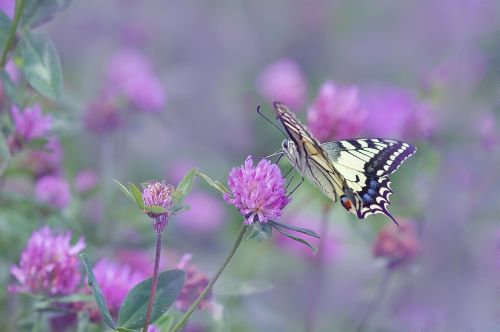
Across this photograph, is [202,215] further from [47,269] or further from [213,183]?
[213,183]

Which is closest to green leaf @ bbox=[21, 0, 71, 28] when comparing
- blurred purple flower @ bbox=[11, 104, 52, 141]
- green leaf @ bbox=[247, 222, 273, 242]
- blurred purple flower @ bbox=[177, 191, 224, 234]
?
blurred purple flower @ bbox=[11, 104, 52, 141]

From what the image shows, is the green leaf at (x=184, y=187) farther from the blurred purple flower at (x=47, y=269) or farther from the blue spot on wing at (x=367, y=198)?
the blue spot on wing at (x=367, y=198)

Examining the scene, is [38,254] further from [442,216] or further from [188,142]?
[188,142]

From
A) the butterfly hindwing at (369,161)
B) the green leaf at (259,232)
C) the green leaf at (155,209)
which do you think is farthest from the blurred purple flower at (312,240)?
the green leaf at (155,209)

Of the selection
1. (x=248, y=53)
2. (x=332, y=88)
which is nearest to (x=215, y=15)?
(x=248, y=53)

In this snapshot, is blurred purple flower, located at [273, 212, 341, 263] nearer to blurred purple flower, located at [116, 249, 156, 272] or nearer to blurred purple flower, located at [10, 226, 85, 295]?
blurred purple flower, located at [116, 249, 156, 272]
